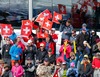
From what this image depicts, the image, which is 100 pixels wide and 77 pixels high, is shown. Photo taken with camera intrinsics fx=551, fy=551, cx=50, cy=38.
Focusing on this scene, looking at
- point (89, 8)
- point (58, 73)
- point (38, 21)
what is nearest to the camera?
point (58, 73)

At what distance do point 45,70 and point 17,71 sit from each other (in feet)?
3.73

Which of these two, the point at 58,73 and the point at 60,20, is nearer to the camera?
the point at 58,73

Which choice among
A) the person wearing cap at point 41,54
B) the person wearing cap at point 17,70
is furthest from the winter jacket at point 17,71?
the person wearing cap at point 41,54

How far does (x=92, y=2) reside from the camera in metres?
27.1

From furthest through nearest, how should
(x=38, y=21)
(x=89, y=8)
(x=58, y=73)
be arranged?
1. (x=89, y=8)
2. (x=38, y=21)
3. (x=58, y=73)

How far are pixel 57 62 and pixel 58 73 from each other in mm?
596

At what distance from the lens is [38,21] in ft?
81.9

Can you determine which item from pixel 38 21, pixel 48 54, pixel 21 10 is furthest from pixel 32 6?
pixel 48 54

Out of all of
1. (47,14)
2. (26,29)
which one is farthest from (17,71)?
(47,14)

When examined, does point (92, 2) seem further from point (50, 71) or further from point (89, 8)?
point (50, 71)

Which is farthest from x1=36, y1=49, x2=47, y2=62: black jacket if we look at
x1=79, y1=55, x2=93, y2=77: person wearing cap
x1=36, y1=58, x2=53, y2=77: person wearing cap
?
x1=79, y1=55, x2=93, y2=77: person wearing cap

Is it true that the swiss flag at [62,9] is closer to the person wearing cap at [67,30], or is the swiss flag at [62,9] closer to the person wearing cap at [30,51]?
the person wearing cap at [67,30]

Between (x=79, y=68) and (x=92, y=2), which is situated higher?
(x=92, y=2)

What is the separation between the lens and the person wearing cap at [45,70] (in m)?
21.3
